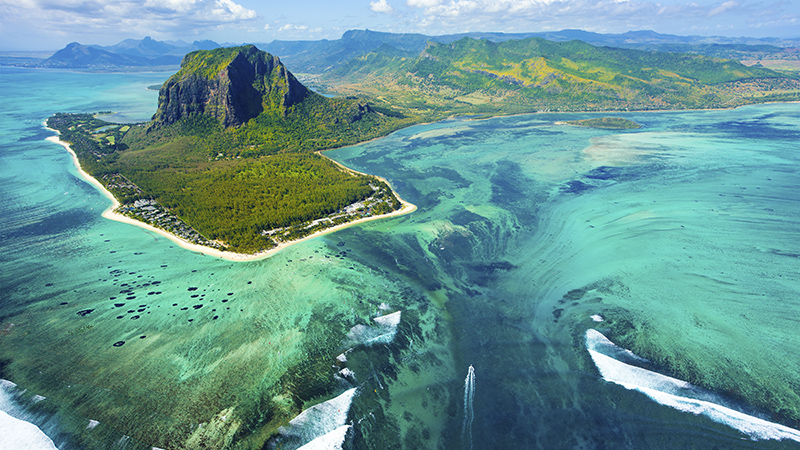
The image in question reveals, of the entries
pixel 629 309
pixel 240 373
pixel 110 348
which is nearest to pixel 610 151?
pixel 629 309

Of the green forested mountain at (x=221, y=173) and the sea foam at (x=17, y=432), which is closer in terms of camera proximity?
the sea foam at (x=17, y=432)

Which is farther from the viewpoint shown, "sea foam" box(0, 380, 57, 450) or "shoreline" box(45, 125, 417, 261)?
"shoreline" box(45, 125, 417, 261)

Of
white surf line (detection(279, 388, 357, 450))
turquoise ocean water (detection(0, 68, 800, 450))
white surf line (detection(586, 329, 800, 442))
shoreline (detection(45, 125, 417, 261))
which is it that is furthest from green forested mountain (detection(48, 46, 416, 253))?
white surf line (detection(586, 329, 800, 442))

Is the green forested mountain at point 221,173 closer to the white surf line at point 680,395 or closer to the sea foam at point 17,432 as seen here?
the sea foam at point 17,432

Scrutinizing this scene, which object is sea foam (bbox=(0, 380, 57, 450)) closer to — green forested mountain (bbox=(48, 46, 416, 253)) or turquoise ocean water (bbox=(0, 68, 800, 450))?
turquoise ocean water (bbox=(0, 68, 800, 450))

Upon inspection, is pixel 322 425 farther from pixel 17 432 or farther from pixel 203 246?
pixel 203 246

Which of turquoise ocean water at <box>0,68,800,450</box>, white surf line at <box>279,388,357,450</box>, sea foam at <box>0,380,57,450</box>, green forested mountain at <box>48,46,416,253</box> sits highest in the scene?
green forested mountain at <box>48,46,416,253</box>

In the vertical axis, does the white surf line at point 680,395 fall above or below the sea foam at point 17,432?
above

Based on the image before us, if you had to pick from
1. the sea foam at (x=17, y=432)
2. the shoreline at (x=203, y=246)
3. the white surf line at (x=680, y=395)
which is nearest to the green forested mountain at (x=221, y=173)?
the shoreline at (x=203, y=246)

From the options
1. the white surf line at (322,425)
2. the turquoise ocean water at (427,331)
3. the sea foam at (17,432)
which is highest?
the turquoise ocean water at (427,331)
